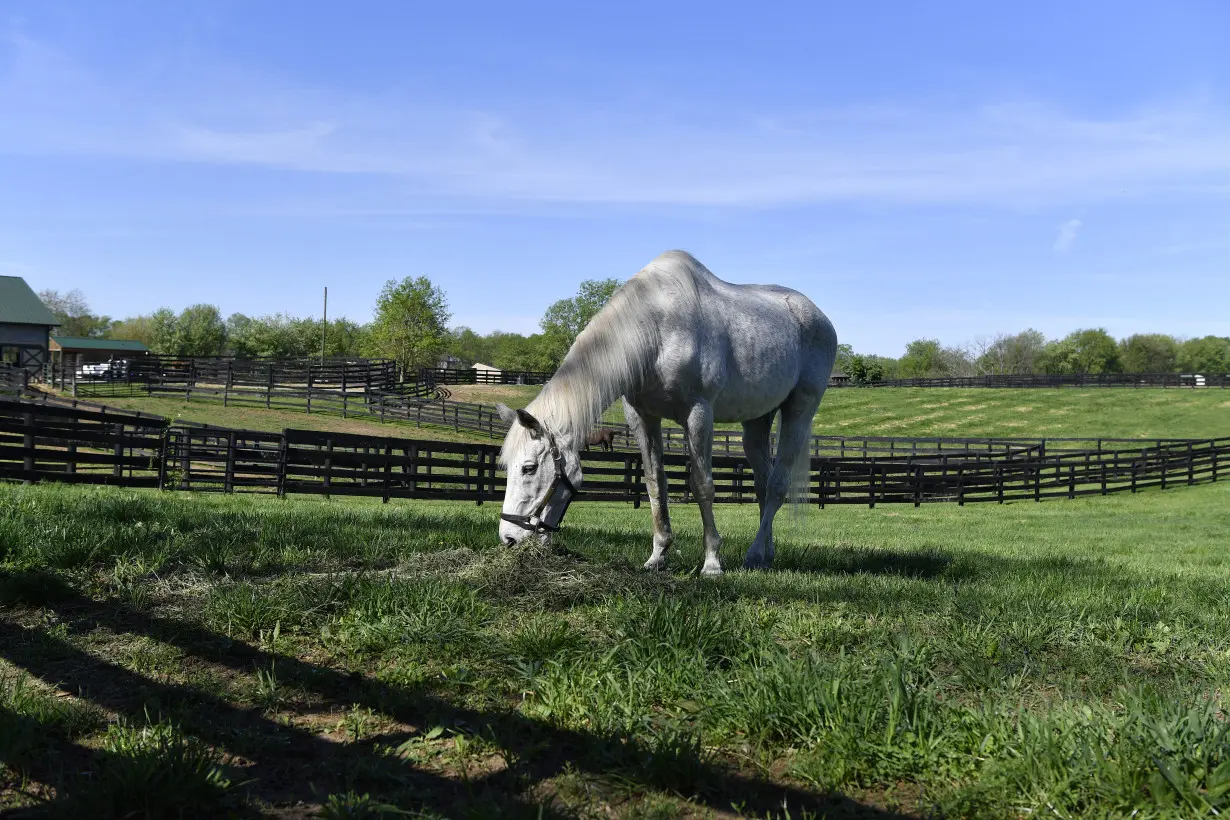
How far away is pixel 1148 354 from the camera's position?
10288 centimetres

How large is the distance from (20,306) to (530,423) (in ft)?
180

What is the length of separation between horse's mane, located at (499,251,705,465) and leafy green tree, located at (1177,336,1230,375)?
394 feet

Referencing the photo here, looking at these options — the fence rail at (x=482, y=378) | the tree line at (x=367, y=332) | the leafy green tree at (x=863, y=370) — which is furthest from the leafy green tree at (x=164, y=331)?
the leafy green tree at (x=863, y=370)

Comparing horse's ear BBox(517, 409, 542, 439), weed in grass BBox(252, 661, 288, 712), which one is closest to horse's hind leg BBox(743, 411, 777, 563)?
horse's ear BBox(517, 409, 542, 439)

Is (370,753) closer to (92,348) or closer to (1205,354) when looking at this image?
(92,348)

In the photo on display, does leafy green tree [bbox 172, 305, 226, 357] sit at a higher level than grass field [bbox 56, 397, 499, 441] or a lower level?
higher

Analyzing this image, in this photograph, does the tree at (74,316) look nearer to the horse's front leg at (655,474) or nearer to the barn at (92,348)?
the barn at (92,348)

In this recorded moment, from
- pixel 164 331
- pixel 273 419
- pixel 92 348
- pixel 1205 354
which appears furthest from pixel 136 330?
pixel 1205 354

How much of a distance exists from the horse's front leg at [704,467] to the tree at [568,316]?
7938cm

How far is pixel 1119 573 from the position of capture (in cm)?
671

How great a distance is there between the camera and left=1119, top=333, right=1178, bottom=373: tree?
101m

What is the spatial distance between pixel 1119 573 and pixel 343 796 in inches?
251

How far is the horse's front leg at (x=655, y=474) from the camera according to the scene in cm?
598

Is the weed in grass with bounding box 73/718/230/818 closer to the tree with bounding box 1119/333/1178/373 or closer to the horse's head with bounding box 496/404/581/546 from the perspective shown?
the horse's head with bounding box 496/404/581/546
